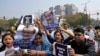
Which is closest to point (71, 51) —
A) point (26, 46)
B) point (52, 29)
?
point (26, 46)

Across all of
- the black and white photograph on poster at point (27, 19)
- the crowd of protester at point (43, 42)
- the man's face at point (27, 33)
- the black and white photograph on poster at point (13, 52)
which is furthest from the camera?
the black and white photograph on poster at point (27, 19)

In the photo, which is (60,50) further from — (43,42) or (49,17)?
(49,17)

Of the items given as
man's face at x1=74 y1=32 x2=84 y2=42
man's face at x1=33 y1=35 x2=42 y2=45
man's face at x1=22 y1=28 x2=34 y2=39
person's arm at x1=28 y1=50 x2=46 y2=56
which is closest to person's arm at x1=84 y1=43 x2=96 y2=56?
man's face at x1=74 y1=32 x2=84 y2=42

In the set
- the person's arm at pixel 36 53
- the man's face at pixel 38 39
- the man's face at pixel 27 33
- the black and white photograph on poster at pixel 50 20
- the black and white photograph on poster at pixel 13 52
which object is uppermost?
the black and white photograph on poster at pixel 50 20

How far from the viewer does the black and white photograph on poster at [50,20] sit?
6926mm

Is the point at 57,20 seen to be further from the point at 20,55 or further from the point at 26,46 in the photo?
the point at 20,55

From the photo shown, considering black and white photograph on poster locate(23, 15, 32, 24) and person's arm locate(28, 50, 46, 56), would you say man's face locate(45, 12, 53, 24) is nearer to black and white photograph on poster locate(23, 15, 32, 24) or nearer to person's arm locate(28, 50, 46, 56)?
black and white photograph on poster locate(23, 15, 32, 24)

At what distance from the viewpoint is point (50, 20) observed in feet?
23.0

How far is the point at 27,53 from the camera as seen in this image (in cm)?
509

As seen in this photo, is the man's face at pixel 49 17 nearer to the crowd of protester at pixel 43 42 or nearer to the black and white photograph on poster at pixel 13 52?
the crowd of protester at pixel 43 42

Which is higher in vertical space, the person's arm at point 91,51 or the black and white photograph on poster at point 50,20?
the black and white photograph on poster at point 50,20

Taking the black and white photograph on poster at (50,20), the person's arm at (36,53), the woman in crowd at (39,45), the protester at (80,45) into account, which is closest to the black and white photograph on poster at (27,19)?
the black and white photograph on poster at (50,20)

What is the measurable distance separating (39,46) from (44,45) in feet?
0.34

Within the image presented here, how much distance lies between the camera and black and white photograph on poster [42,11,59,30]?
6.93 meters
